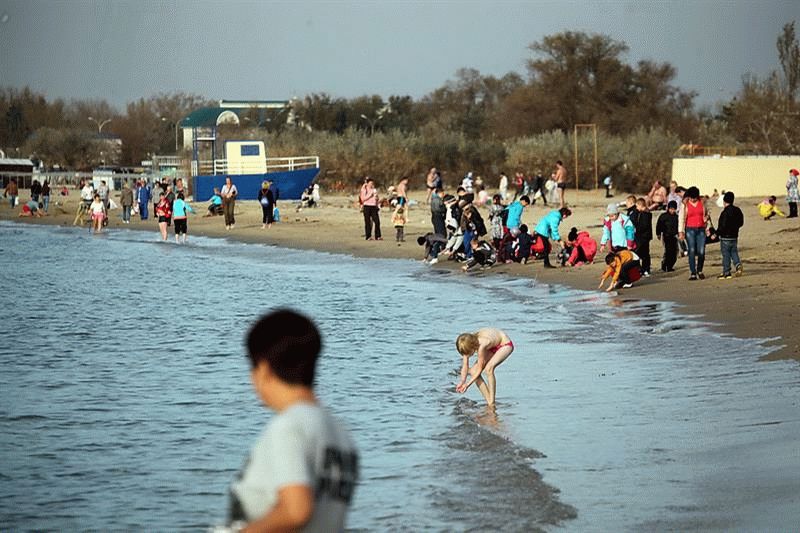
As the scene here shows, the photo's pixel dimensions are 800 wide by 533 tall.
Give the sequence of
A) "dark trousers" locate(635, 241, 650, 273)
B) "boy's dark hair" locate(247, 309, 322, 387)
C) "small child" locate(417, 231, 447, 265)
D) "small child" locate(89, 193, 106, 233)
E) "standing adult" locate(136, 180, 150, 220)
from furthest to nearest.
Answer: "standing adult" locate(136, 180, 150, 220) → "small child" locate(89, 193, 106, 233) → "small child" locate(417, 231, 447, 265) → "dark trousers" locate(635, 241, 650, 273) → "boy's dark hair" locate(247, 309, 322, 387)

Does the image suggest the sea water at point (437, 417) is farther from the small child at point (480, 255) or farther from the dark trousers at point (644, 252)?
the small child at point (480, 255)

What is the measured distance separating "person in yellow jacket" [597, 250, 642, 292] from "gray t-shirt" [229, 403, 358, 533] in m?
19.8

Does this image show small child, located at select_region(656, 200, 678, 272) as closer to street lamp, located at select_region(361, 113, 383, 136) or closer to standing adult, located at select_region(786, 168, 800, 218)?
standing adult, located at select_region(786, 168, 800, 218)

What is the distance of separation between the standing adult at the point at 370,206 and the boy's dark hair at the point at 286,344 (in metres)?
30.8

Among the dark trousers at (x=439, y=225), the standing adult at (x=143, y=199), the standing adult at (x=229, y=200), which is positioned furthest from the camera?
the standing adult at (x=143, y=199)

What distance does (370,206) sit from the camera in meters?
36.1

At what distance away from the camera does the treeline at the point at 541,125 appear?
63.7 metres

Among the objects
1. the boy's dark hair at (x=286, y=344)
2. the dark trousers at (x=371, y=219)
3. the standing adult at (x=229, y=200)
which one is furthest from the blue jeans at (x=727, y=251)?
the standing adult at (x=229, y=200)

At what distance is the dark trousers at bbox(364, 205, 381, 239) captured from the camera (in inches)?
1432

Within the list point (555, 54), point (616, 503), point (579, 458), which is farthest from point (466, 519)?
point (555, 54)

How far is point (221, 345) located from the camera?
1986 centimetres

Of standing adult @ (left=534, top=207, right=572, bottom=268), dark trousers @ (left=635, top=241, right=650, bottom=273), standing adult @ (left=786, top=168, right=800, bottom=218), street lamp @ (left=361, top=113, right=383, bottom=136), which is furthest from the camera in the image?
street lamp @ (left=361, top=113, right=383, bottom=136)

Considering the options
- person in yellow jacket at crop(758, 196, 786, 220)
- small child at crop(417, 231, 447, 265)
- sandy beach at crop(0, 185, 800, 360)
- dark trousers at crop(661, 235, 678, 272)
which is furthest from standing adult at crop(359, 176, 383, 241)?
dark trousers at crop(661, 235, 678, 272)

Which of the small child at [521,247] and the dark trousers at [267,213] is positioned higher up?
the dark trousers at [267,213]
